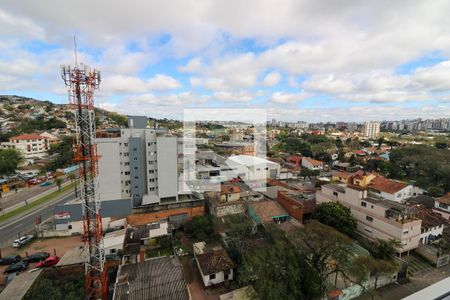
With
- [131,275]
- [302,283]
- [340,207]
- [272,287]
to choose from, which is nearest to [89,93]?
[131,275]

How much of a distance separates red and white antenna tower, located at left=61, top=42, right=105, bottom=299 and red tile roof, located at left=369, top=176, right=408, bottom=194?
2165 centimetres

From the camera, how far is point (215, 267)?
31.4ft

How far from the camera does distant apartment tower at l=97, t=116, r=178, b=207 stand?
653 inches

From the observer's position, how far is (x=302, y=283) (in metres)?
8.45

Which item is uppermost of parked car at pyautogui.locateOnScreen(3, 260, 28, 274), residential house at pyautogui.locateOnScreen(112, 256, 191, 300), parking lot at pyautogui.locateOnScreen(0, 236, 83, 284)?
residential house at pyautogui.locateOnScreen(112, 256, 191, 300)

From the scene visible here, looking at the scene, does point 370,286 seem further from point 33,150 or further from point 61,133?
point 61,133

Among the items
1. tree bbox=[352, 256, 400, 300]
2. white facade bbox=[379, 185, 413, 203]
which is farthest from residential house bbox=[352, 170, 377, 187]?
tree bbox=[352, 256, 400, 300]

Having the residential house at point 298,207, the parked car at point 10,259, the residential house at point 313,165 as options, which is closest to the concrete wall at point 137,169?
the parked car at point 10,259

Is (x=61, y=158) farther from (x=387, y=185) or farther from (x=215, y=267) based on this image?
(x=387, y=185)

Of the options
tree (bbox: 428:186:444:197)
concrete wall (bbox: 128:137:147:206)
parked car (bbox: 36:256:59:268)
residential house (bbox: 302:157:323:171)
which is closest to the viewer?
parked car (bbox: 36:256:59:268)

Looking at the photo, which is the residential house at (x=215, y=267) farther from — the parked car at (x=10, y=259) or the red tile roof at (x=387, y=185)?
the red tile roof at (x=387, y=185)

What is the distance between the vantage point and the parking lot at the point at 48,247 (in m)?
11.7

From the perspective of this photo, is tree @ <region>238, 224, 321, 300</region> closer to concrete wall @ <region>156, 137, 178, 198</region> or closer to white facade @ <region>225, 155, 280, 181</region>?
concrete wall @ <region>156, 137, 178, 198</region>

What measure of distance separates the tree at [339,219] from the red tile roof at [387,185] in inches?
348
